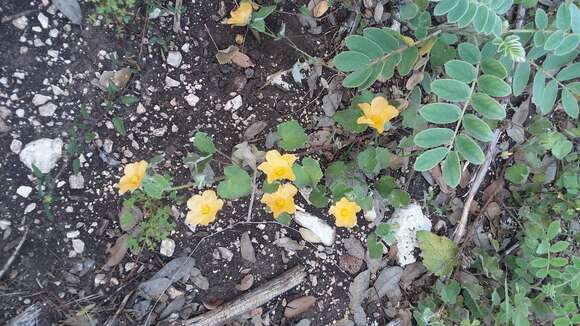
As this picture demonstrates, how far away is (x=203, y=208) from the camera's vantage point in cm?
204

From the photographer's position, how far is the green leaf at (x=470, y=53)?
6.64 ft

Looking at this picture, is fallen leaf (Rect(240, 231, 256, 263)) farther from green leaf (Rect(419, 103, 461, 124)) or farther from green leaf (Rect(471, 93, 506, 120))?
green leaf (Rect(471, 93, 506, 120))

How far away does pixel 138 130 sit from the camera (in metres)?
2.20

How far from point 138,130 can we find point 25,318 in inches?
33.0

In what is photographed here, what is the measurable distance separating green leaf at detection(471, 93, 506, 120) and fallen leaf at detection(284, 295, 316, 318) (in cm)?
109

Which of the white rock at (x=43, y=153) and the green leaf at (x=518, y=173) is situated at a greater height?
the white rock at (x=43, y=153)

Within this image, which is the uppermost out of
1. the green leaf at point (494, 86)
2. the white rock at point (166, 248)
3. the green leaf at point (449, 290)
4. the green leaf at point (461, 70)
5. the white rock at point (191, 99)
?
the green leaf at point (461, 70)

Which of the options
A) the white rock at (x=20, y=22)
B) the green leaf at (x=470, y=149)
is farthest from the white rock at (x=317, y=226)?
the white rock at (x=20, y=22)

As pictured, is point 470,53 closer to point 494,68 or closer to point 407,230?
point 494,68

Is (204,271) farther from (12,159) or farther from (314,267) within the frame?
(12,159)

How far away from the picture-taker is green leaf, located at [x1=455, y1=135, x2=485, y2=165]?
1866mm

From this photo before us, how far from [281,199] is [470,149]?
0.73 metres

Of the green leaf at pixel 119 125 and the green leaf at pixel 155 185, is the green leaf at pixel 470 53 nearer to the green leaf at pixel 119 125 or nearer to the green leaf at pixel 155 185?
the green leaf at pixel 155 185

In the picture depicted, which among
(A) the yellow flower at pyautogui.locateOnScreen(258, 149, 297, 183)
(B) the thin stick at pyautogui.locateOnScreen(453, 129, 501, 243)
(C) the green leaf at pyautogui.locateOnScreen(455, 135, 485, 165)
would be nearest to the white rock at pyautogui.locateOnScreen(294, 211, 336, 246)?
(A) the yellow flower at pyautogui.locateOnScreen(258, 149, 297, 183)
